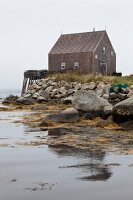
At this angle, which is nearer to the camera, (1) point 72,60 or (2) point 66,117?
(2) point 66,117

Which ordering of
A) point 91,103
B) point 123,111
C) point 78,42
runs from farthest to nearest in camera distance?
point 78,42, point 91,103, point 123,111

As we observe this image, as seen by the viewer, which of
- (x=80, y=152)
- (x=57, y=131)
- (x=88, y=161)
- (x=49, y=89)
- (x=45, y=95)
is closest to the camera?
(x=88, y=161)

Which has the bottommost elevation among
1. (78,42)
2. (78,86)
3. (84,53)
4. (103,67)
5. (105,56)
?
(78,86)

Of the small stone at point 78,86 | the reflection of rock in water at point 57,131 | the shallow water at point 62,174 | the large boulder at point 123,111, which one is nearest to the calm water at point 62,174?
the shallow water at point 62,174

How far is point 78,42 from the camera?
58.0 m

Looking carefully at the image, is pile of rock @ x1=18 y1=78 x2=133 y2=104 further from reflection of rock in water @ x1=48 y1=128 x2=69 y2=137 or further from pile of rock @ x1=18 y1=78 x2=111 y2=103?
reflection of rock in water @ x1=48 y1=128 x2=69 y2=137

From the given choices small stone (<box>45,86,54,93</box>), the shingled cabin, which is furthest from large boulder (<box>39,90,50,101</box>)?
the shingled cabin

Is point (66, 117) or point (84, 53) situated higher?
point (84, 53)

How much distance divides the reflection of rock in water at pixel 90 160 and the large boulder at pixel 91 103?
8719 mm

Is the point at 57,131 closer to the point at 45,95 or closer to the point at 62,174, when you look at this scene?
the point at 62,174

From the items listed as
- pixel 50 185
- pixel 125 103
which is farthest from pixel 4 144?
pixel 125 103

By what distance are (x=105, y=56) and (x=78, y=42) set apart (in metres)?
4.32

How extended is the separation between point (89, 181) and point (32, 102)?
3042cm

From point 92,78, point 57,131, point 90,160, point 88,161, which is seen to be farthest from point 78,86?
point 88,161
